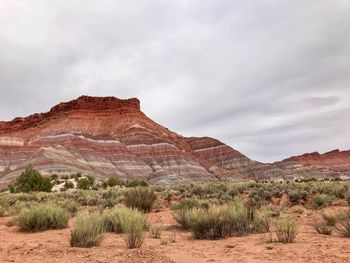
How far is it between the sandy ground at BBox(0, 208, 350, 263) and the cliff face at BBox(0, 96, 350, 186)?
198ft

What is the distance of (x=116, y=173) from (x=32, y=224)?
229 ft

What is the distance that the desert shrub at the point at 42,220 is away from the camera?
13.5 m

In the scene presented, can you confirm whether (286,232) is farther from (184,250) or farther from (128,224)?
(128,224)

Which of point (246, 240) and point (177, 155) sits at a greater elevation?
point (177, 155)

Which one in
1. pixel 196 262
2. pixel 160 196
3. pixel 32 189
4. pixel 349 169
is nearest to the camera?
pixel 196 262

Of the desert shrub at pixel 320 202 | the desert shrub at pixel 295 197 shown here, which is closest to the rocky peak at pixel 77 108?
the desert shrub at pixel 295 197

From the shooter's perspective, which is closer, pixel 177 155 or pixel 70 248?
pixel 70 248

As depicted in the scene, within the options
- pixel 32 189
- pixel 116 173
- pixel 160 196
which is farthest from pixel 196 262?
pixel 116 173

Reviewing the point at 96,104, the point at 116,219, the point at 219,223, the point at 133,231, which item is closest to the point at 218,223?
the point at 219,223

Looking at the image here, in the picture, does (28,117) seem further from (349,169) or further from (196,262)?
(196,262)

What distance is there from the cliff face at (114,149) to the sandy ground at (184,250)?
6032 centimetres

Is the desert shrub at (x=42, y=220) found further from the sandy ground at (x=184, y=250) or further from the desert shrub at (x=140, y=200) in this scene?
the desert shrub at (x=140, y=200)

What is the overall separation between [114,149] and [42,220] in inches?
3166

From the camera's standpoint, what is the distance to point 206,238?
453 inches
